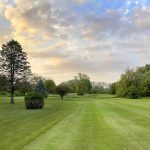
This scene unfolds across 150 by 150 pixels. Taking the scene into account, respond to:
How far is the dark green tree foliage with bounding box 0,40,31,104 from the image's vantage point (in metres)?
62.2

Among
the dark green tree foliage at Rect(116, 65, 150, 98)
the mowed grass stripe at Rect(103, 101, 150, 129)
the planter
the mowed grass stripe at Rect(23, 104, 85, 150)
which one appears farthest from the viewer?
the dark green tree foliage at Rect(116, 65, 150, 98)

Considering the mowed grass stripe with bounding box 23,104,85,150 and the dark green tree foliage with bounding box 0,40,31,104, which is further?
the dark green tree foliage with bounding box 0,40,31,104

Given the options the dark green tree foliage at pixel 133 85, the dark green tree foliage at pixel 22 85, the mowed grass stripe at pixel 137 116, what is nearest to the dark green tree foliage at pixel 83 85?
the dark green tree foliage at pixel 133 85

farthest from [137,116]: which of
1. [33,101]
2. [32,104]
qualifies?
[33,101]

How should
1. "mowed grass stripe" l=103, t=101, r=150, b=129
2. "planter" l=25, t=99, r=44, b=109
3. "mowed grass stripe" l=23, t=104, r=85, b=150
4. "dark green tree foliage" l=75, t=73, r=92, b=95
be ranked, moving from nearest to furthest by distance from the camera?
1. "mowed grass stripe" l=23, t=104, r=85, b=150
2. "mowed grass stripe" l=103, t=101, r=150, b=129
3. "planter" l=25, t=99, r=44, b=109
4. "dark green tree foliage" l=75, t=73, r=92, b=95

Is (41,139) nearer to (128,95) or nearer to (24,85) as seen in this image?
(24,85)

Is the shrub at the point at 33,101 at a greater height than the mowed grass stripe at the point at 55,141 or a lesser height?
greater

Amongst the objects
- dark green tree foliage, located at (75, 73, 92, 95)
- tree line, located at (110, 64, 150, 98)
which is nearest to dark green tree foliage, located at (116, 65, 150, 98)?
tree line, located at (110, 64, 150, 98)

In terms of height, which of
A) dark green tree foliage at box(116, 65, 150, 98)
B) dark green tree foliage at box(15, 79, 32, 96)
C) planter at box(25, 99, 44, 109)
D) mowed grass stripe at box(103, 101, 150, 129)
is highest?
dark green tree foliage at box(116, 65, 150, 98)

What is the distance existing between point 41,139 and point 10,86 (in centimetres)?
4899

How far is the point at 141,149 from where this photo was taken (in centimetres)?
1209

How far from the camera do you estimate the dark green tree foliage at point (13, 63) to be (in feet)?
204

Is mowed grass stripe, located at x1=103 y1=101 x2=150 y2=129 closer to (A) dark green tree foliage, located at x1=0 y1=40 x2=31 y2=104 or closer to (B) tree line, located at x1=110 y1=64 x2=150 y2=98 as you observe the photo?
(A) dark green tree foliage, located at x1=0 y1=40 x2=31 y2=104

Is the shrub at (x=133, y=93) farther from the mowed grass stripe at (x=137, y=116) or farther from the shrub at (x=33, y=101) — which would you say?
the mowed grass stripe at (x=137, y=116)
